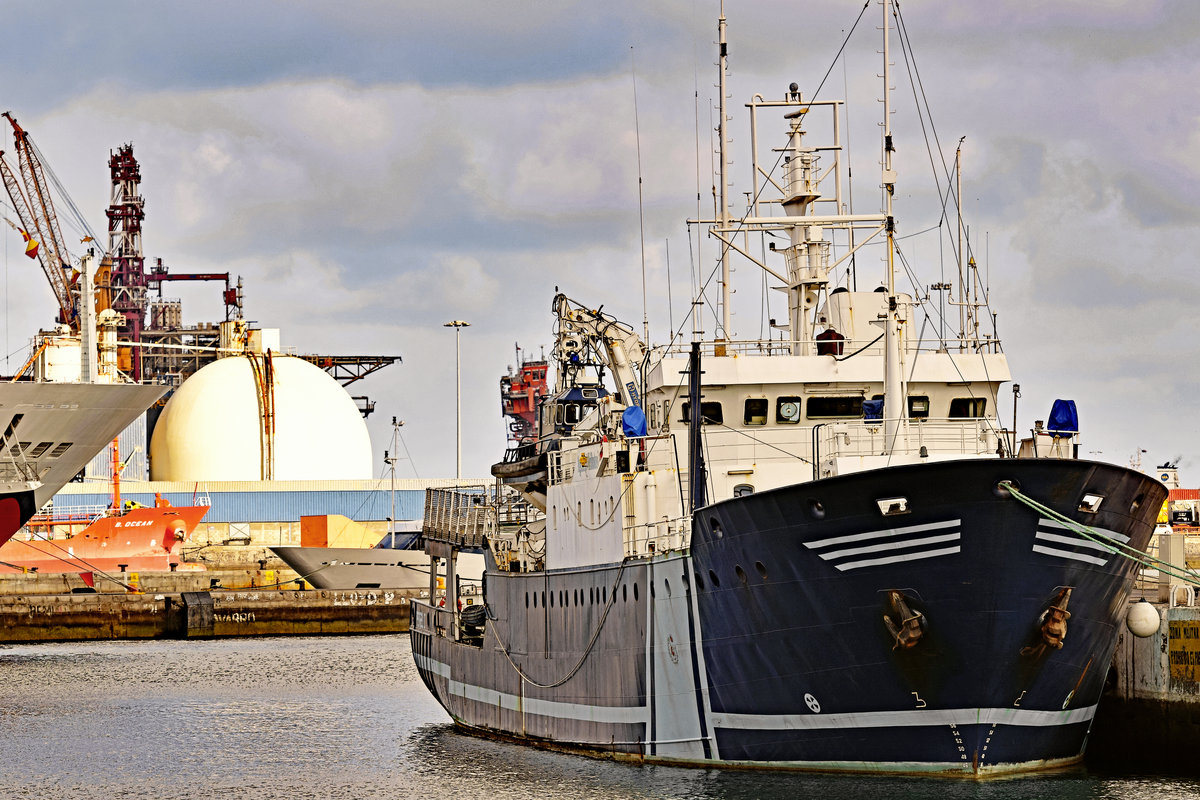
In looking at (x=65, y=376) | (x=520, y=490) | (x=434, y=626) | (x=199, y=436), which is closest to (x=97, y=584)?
(x=65, y=376)

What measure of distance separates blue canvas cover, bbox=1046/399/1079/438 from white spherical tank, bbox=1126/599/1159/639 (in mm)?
2937

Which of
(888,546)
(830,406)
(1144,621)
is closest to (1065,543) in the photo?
(888,546)

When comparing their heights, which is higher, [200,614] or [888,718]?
[200,614]

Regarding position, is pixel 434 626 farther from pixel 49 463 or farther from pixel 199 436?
pixel 199 436

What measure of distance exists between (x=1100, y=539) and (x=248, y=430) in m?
77.8

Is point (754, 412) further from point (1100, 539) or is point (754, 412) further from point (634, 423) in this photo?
point (1100, 539)

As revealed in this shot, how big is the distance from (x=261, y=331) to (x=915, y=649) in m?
85.7

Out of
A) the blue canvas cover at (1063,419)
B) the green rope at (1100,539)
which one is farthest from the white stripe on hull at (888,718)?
the blue canvas cover at (1063,419)

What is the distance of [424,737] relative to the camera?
33.2 metres

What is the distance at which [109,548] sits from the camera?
244 ft

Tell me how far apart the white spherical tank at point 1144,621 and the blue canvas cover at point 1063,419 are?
2937 millimetres

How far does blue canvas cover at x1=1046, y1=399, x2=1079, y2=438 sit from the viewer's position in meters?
23.6

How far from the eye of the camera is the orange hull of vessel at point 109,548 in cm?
7400

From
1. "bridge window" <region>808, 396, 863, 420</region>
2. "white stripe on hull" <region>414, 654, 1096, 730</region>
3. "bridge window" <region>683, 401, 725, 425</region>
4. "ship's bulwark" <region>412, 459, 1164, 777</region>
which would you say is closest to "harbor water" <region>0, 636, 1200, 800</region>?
"ship's bulwark" <region>412, 459, 1164, 777</region>
